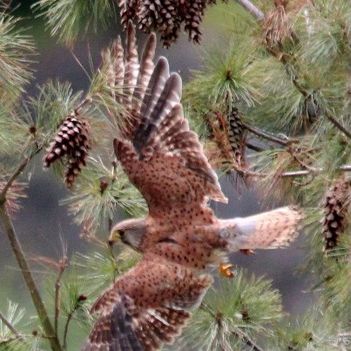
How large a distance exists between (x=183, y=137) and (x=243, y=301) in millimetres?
413

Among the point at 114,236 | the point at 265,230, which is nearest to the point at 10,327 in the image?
the point at 114,236

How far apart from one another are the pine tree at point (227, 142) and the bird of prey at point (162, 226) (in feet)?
0.21

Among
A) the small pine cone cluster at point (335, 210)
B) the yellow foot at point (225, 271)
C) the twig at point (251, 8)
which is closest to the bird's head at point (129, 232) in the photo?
the yellow foot at point (225, 271)

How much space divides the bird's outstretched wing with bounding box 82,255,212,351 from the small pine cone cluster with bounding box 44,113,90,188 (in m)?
Answer: 0.35

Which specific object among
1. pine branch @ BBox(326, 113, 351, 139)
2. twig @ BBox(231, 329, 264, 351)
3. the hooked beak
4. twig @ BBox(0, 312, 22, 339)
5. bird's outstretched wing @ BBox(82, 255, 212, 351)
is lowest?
twig @ BBox(0, 312, 22, 339)

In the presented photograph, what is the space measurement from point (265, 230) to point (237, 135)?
283 mm

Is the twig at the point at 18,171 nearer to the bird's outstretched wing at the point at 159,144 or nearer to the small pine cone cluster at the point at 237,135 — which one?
the bird's outstretched wing at the point at 159,144

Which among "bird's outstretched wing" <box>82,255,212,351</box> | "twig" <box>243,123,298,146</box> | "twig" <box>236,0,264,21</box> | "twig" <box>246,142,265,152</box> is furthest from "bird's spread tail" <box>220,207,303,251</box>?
"twig" <box>236,0,264,21</box>

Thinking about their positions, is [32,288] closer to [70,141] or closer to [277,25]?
[70,141]

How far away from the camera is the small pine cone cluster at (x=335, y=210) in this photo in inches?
124

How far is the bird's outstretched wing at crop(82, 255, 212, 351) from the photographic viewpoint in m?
3.28

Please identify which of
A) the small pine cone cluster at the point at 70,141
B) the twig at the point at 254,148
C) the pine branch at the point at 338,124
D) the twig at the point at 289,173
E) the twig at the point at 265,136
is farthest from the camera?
the twig at the point at 254,148

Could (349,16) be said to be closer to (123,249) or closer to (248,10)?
(248,10)

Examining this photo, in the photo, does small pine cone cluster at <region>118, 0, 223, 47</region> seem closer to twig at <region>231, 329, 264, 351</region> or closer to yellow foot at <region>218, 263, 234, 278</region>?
yellow foot at <region>218, 263, 234, 278</region>
